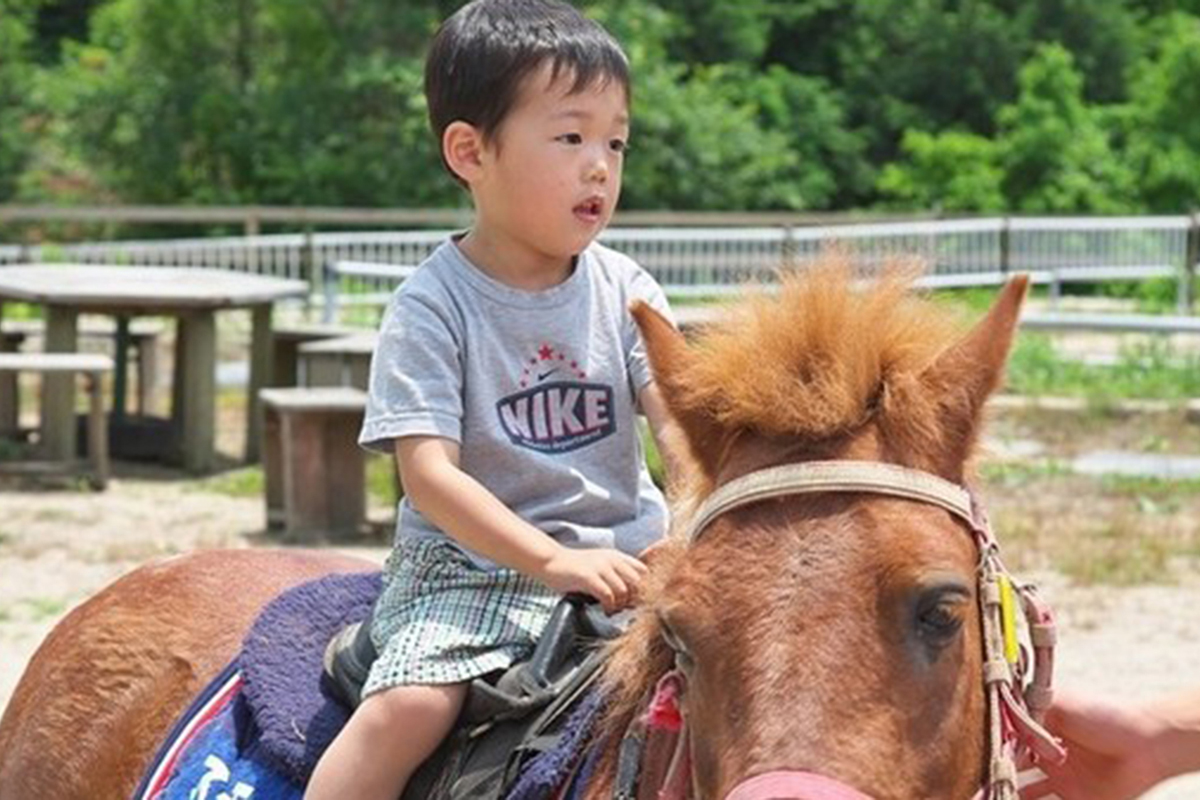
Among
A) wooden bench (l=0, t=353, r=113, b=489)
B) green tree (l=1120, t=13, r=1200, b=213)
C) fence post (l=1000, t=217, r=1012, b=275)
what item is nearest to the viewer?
wooden bench (l=0, t=353, r=113, b=489)

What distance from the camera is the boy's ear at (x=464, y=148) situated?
9.74 feet

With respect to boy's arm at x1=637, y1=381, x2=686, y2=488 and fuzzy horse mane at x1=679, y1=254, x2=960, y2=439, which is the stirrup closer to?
boy's arm at x1=637, y1=381, x2=686, y2=488

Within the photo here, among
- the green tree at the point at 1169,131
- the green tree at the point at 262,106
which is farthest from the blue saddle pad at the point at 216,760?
the green tree at the point at 1169,131

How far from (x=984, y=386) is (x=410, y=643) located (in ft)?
2.90

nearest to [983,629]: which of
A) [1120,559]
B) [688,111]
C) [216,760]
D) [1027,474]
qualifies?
[216,760]

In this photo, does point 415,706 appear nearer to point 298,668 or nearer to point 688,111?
point 298,668

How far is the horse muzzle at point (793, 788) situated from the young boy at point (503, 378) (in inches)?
29.5

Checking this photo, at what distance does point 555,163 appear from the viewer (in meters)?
2.91

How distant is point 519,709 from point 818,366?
0.70 m

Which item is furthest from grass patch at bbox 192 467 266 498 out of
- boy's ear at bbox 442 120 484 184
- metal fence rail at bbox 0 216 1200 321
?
boy's ear at bbox 442 120 484 184

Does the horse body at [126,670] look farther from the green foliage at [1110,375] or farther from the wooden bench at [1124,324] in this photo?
the green foliage at [1110,375]

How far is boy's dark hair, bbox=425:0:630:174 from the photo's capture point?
292 centimetres

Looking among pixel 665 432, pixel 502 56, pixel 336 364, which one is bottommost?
pixel 336 364

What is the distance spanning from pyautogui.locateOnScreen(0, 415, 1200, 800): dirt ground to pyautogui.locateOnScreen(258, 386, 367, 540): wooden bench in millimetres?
209
